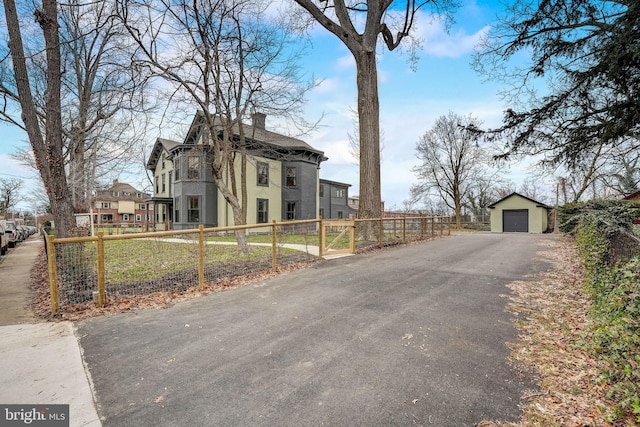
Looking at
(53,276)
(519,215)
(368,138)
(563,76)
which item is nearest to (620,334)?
(53,276)

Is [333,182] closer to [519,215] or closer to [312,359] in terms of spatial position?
[519,215]

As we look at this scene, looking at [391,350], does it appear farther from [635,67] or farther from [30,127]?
[30,127]

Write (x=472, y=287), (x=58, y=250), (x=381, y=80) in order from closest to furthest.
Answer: (x=58, y=250) < (x=472, y=287) < (x=381, y=80)

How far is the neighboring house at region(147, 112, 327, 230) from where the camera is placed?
2077 centimetres

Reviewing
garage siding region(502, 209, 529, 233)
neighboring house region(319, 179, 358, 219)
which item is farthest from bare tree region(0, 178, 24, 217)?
garage siding region(502, 209, 529, 233)

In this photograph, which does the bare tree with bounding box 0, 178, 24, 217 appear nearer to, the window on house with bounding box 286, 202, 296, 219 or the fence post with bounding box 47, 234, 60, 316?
the window on house with bounding box 286, 202, 296, 219

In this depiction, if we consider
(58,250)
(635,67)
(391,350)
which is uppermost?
(635,67)

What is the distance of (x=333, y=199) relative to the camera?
1201 inches

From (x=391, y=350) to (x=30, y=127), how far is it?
806 centimetres

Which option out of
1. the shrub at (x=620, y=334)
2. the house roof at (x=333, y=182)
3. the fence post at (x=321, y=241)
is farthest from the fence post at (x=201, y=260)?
the house roof at (x=333, y=182)

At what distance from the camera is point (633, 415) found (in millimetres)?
2170

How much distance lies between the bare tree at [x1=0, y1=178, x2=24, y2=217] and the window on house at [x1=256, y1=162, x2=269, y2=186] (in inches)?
2038

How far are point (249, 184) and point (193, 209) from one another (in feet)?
13.0

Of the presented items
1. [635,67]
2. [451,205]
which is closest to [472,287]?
[635,67]
